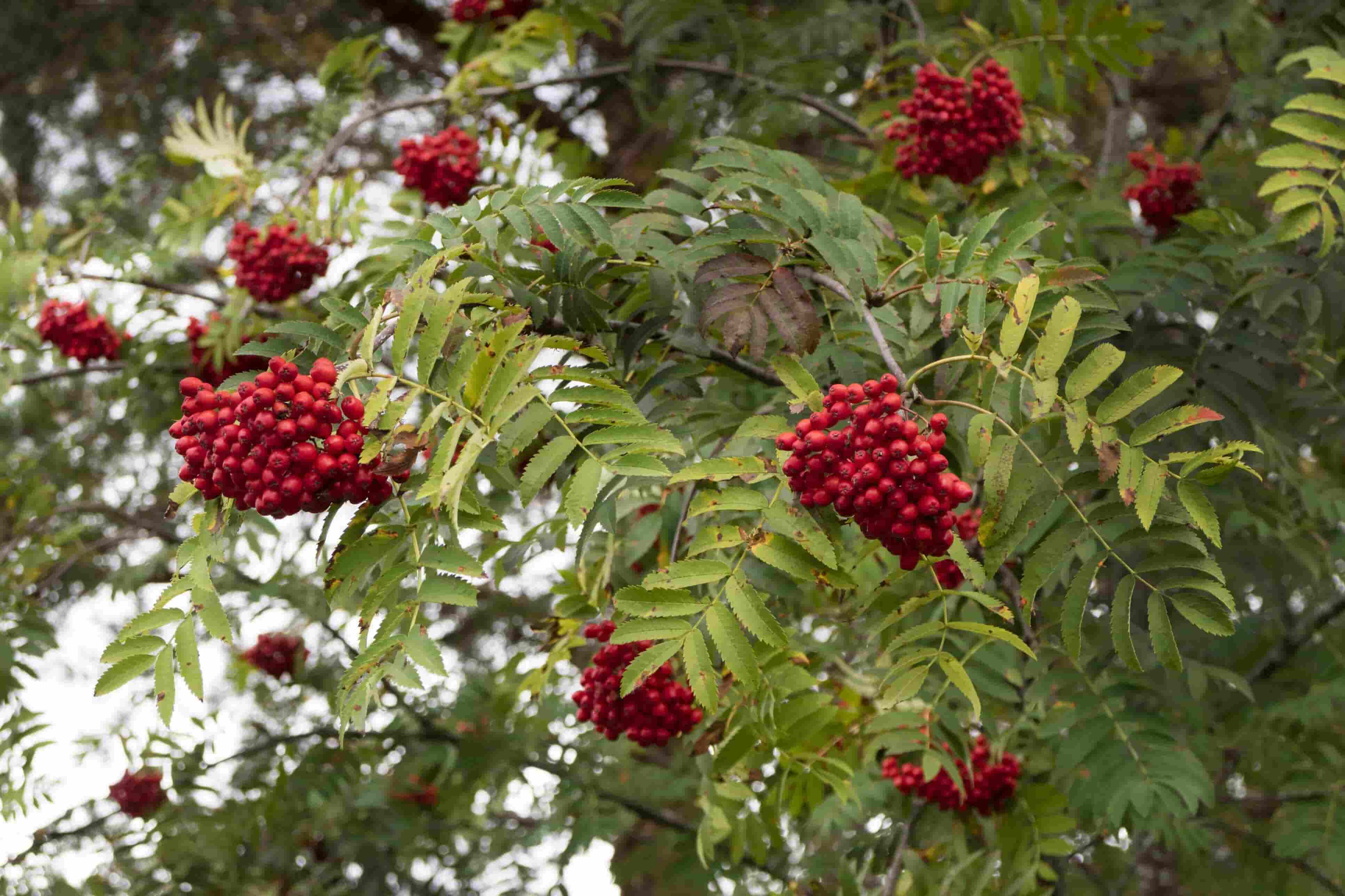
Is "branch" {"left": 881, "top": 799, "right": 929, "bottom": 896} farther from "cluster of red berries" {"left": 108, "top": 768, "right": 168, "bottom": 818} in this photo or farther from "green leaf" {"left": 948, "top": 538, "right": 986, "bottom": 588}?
"cluster of red berries" {"left": 108, "top": 768, "right": 168, "bottom": 818}

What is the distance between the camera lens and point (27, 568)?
12.9 ft

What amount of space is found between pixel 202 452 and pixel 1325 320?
2.61 m

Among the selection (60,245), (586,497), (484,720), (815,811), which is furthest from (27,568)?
(586,497)

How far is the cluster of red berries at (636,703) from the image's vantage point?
7.84 ft

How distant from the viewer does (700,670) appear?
1.74 metres

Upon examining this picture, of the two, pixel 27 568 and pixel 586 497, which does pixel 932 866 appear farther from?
pixel 27 568

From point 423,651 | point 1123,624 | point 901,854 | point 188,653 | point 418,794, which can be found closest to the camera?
point 423,651

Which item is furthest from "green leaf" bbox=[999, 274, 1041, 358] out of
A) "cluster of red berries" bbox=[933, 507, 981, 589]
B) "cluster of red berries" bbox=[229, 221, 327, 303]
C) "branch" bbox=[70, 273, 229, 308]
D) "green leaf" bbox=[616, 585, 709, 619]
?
"branch" bbox=[70, 273, 229, 308]

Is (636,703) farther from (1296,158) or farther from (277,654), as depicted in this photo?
(277,654)

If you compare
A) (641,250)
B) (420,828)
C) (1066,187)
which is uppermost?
(641,250)

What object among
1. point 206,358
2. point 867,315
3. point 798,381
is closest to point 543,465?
point 798,381

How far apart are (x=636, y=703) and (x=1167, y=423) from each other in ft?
4.06

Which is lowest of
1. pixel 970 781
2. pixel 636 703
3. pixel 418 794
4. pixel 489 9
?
pixel 418 794

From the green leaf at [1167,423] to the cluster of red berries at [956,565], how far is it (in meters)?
0.68
